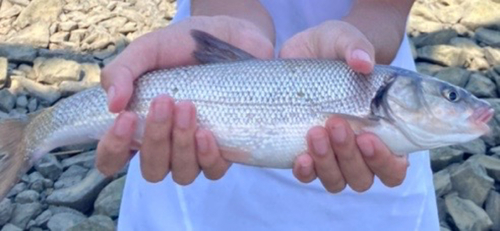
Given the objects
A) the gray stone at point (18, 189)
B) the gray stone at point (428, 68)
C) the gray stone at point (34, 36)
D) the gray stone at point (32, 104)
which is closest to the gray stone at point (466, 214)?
the gray stone at point (428, 68)

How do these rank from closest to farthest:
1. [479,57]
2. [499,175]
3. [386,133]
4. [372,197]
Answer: [386,133]
[372,197]
[499,175]
[479,57]

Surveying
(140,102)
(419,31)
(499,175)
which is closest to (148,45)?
(140,102)

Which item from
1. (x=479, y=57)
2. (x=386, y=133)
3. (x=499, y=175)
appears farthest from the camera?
(x=479, y=57)

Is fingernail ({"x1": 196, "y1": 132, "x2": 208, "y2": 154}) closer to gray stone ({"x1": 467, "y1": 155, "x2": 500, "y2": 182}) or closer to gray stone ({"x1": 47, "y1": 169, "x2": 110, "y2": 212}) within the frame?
gray stone ({"x1": 47, "y1": 169, "x2": 110, "y2": 212})

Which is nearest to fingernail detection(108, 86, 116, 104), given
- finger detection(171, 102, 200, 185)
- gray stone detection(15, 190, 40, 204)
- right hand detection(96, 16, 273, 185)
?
right hand detection(96, 16, 273, 185)

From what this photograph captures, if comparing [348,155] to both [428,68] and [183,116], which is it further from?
[428,68]

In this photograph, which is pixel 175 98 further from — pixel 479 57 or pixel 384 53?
pixel 479 57
